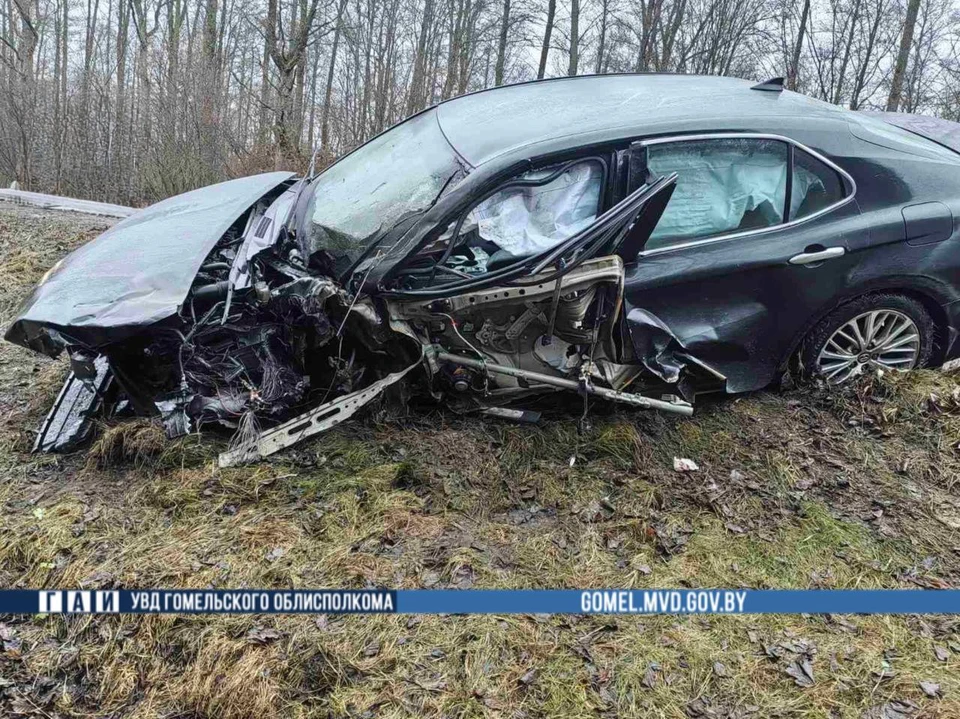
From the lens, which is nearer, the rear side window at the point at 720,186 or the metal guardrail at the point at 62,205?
the rear side window at the point at 720,186

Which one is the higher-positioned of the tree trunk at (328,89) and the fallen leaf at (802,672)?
the tree trunk at (328,89)

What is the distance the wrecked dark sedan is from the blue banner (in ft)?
2.77

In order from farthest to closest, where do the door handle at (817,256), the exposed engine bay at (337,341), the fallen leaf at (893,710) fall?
the door handle at (817,256), the exposed engine bay at (337,341), the fallen leaf at (893,710)

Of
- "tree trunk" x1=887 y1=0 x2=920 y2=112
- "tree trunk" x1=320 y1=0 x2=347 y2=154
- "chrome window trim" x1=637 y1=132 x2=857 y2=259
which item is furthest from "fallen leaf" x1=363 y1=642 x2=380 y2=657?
"tree trunk" x1=887 y1=0 x2=920 y2=112

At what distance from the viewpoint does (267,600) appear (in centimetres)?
256

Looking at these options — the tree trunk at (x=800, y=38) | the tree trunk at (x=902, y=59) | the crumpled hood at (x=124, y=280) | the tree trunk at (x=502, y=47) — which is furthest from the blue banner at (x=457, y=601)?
the tree trunk at (x=800, y=38)

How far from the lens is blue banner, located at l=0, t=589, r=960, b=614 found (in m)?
2.47

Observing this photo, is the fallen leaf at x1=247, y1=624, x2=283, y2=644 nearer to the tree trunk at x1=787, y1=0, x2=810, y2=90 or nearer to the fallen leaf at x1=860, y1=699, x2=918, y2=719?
the fallen leaf at x1=860, y1=699, x2=918, y2=719

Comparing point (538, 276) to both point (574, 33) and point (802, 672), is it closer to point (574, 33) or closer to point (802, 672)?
point (802, 672)

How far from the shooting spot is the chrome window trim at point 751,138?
A: 131 inches

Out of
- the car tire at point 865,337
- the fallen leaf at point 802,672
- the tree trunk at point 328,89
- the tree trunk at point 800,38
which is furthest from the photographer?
the tree trunk at point 800,38

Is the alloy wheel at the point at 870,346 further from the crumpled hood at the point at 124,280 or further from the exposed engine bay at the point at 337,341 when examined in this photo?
the crumpled hood at the point at 124,280

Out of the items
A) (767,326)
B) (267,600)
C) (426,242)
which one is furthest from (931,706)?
(426,242)

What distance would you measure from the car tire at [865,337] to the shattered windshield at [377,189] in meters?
2.13
